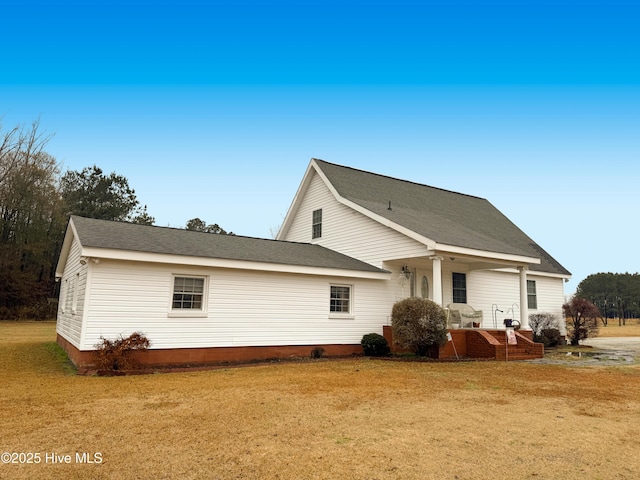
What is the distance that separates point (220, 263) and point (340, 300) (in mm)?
4908

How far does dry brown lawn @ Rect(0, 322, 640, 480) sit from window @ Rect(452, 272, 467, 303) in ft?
28.7

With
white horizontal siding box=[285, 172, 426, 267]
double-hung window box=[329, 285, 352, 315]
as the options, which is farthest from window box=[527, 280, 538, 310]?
double-hung window box=[329, 285, 352, 315]

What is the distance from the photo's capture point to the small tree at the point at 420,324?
1378 centimetres

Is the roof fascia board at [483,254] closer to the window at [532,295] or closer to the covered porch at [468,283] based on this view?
the covered porch at [468,283]

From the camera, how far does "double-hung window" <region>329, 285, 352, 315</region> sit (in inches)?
619

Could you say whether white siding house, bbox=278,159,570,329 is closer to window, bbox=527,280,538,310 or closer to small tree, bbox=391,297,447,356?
window, bbox=527,280,538,310

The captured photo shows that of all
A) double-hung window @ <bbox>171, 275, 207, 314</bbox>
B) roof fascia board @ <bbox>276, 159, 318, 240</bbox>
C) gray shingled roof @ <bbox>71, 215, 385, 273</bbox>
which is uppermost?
roof fascia board @ <bbox>276, 159, 318, 240</bbox>

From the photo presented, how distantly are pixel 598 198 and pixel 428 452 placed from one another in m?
32.2

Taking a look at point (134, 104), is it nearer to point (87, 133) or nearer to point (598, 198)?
point (87, 133)

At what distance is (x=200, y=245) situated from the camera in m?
13.8

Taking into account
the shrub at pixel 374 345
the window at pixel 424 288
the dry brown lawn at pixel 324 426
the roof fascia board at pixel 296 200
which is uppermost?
the roof fascia board at pixel 296 200

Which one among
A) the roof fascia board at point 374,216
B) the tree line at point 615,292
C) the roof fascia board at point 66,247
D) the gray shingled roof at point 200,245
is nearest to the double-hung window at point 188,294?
the gray shingled roof at point 200,245

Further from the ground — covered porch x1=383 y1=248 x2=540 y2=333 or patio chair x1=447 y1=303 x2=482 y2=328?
covered porch x1=383 y1=248 x2=540 y2=333

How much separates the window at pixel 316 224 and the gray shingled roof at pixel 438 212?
181cm
